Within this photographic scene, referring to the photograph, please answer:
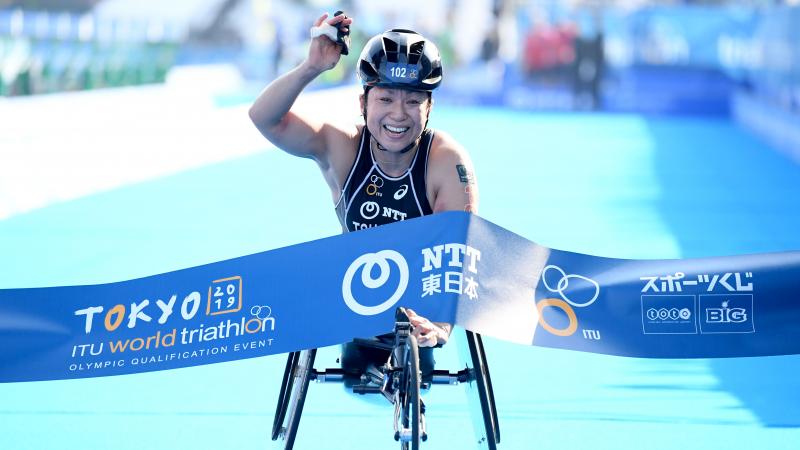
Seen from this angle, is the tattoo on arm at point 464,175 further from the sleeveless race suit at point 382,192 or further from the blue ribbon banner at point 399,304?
the blue ribbon banner at point 399,304

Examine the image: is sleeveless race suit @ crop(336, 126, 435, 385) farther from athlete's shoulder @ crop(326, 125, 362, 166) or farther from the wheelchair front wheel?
the wheelchair front wheel

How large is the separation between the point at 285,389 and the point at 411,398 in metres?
0.87

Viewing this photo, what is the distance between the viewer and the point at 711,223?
37.4 feet

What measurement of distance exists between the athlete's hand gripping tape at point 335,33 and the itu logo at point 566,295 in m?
1.01

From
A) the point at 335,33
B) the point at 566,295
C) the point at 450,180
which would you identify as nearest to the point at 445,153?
the point at 450,180

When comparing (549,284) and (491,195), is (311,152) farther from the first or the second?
(491,195)

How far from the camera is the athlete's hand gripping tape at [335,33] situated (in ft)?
12.1

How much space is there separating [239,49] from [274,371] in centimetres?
3278

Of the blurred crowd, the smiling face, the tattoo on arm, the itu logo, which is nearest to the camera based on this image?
the itu logo

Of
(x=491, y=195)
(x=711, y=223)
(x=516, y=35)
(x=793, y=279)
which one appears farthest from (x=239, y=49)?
(x=793, y=279)

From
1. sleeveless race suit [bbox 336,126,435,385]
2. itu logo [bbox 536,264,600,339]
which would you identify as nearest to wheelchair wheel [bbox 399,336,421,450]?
itu logo [bbox 536,264,600,339]

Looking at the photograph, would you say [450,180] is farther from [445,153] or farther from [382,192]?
[382,192]

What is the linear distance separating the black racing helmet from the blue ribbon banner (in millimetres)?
690

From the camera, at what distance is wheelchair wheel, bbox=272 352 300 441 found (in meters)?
3.79
